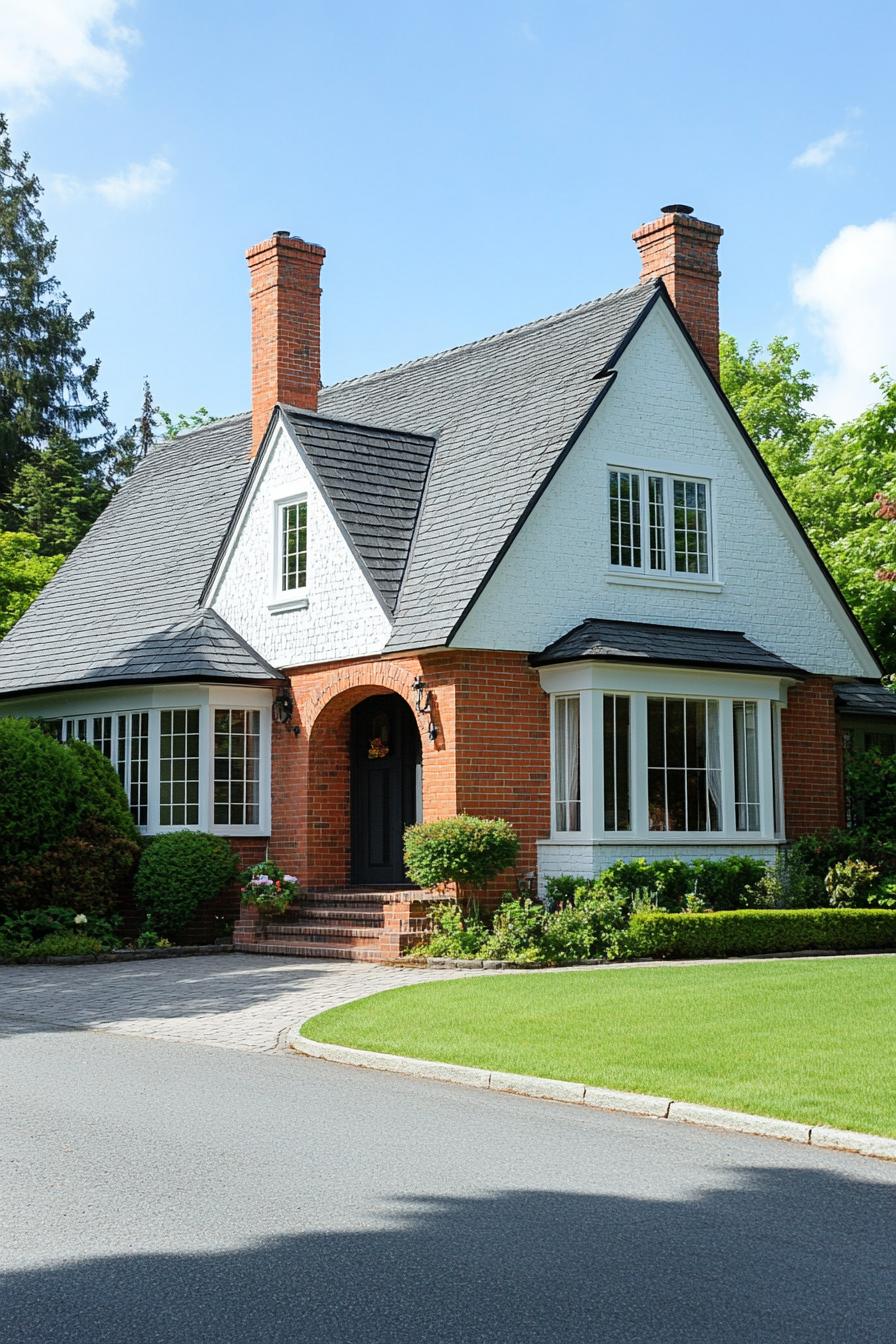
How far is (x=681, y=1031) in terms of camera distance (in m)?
11.4

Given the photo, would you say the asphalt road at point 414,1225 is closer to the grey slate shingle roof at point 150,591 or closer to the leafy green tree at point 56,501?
the grey slate shingle roof at point 150,591

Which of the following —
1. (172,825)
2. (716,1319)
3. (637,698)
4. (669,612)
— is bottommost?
(716,1319)

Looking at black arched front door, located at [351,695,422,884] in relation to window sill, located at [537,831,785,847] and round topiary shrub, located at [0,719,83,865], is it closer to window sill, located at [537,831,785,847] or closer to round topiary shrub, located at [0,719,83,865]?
window sill, located at [537,831,785,847]

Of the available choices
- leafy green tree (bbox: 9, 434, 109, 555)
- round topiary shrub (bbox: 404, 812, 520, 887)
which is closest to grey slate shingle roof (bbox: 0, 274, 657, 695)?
round topiary shrub (bbox: 404, 812, 520, 887)

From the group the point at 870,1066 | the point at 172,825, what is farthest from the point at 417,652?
the point at 870,1066

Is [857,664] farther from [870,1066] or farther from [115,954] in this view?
[870,1066]

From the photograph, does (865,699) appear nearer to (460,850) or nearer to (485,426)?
(485,426)

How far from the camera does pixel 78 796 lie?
1997 centimetres

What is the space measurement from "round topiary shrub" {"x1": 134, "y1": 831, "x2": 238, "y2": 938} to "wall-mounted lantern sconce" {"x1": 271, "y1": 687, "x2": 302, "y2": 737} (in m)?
1.99

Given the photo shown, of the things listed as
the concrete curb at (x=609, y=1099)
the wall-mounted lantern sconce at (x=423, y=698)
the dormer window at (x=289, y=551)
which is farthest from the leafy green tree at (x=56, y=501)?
the concrete curb at (x=609, y=1099)

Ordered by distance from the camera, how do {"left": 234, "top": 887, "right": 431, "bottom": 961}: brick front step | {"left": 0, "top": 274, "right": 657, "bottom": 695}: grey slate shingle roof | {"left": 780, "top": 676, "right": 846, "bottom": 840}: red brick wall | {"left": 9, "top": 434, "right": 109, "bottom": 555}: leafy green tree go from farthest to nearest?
{"left": 9, "top": 434, "right": 109, "bottom": 555}: leafy green tree, {"left": 780, "top": 676, "right": 846, "bottom": 840}: red brick wall, {"left": 0, "top": 274, "right": 657, "bottom": 695}: grey slate shingle roof, {"left": 234, "top": 887, "right": 431, "bottom": 961}: brick front step

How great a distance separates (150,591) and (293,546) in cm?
348

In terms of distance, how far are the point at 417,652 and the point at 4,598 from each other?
16180 mm

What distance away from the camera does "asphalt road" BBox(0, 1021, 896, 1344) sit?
519 centimetres
